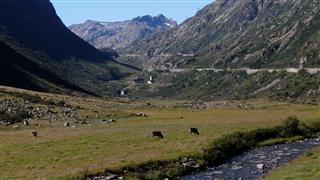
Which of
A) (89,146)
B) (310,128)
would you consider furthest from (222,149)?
(310,128)

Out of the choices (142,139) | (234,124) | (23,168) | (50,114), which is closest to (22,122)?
(50,114)

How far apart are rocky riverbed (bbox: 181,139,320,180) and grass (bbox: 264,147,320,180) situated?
2.20m

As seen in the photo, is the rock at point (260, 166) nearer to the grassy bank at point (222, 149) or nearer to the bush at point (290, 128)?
the grassy bank at point (222, 149)

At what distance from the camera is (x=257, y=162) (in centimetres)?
6341

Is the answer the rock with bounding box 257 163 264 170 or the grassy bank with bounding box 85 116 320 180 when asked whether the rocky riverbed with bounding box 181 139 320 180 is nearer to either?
the rock with bounding box 257 163 264 170

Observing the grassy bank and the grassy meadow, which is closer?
the grassy meadow

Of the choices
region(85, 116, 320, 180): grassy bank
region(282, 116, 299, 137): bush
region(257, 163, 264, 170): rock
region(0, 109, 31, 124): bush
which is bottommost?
region(257, 163, 264, 170): rock

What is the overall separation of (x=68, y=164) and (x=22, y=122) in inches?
1733

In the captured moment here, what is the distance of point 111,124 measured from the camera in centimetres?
9700

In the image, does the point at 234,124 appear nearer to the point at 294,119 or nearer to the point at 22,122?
the point at 294,119

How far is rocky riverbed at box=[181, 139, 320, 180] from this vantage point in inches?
2176

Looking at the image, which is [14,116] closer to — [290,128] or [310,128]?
[290,128]

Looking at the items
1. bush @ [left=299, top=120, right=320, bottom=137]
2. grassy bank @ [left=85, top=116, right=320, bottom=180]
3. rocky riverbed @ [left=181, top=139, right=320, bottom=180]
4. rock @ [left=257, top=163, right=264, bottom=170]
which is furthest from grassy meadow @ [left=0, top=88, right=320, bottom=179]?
rock @ [left=257, top=163, right=264, bottom=170]

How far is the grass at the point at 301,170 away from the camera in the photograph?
47.8m
